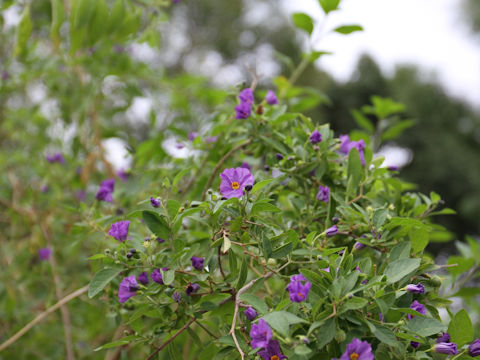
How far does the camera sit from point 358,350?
1.65 ft

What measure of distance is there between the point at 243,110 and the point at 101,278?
41cm

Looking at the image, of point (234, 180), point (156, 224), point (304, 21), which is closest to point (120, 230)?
point (156, 224)

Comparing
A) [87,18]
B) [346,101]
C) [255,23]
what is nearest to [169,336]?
[87,18]

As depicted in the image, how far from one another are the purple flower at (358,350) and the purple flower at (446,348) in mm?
126

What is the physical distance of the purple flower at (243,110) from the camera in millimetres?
804

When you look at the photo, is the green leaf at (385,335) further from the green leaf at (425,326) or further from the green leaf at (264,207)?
the green leaf at (264,207)

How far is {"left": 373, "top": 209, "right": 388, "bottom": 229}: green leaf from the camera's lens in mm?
667

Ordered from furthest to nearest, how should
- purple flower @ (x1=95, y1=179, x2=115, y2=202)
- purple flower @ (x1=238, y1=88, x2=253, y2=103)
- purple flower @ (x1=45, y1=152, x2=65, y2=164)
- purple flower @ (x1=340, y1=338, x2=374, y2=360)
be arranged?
purple flower @ (x1=45, y1=152, x2=65, y2=164) < purple flower @ (x1=95, y1=179, x2=115, y2=202) < purple flower @ (x1=238, y1=88, x2=253, y2=103) < purple flower @ (x1=340, y1=338, x2=374, y2=360)

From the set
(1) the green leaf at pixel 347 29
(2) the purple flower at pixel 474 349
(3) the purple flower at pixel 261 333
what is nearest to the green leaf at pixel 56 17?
(1) the green leaf at pixel 347 29

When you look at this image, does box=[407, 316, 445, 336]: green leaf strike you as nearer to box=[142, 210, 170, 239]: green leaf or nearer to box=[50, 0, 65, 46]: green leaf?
box=[142, 210, 170, 239]: green leaf

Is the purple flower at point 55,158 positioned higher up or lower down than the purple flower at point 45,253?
Result: higher up

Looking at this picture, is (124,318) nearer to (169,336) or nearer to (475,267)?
(169,336)

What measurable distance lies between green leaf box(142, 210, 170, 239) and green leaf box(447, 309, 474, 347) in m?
0.46

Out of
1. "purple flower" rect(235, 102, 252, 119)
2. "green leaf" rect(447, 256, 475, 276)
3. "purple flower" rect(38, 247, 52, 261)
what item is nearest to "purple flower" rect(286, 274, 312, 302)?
"purple flower" rect(235, 102, 252, 119)
